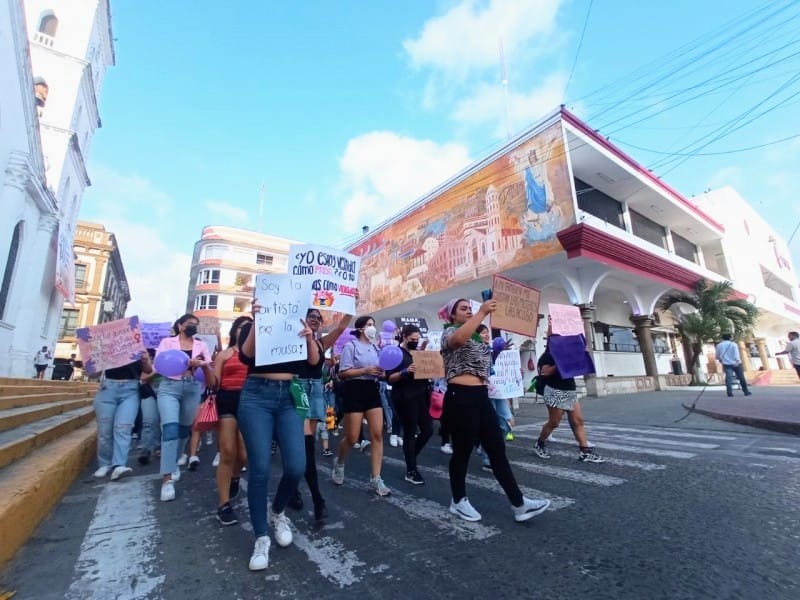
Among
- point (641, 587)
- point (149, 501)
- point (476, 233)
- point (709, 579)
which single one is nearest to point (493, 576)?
point (641, 587)

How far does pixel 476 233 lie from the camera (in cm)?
1786

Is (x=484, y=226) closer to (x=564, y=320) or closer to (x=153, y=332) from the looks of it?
(x=564, y=320)

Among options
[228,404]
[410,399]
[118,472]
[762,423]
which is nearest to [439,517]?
[410,399]

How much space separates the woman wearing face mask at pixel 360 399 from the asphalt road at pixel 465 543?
36 cm

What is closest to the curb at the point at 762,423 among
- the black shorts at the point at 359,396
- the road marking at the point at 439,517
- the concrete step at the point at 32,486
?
the road marking at the point at 439,517

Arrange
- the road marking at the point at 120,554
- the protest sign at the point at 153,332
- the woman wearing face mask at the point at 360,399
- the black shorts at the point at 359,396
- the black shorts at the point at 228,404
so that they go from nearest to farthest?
the road marking at the point at 120,554, the black shorts at the point at 228,404, the woman wearing face mask at the point at 360,399, the black shorts at the point at 359,396, the protest sign at the point at 153,332

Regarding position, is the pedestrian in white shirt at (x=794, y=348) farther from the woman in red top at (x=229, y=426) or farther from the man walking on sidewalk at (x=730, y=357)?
the woman in red top at (x=229, y=426)

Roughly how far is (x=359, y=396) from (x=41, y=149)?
1650 centimetres

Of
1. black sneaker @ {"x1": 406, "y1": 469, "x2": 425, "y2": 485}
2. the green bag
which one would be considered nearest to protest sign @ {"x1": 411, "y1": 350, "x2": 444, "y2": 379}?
black sneaker @ {"x1": 406, "y1": 469, "x2": 425, "y2": 485}

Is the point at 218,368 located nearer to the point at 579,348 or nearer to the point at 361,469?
the point at 361,469

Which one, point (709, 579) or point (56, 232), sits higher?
point (56, 232)

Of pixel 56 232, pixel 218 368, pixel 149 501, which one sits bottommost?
pixel 149 501

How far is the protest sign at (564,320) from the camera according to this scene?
17.3ft

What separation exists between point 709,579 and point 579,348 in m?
3.21
